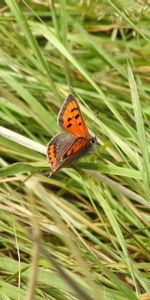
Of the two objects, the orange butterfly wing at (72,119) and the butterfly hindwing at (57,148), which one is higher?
the orange butterfly wing at (72,119)

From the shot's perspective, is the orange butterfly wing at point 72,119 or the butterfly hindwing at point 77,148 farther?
the orange butterfly wing at point 72,119

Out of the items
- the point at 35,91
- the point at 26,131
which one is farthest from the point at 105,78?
the point at 26,131

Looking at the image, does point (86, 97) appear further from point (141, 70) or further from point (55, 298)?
point (55, 298)

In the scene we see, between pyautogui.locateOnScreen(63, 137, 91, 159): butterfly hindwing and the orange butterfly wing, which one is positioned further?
the orange butterfly wing

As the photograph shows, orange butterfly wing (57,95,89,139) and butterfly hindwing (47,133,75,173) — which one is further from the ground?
orange butterfly wing (57,95,89,139)

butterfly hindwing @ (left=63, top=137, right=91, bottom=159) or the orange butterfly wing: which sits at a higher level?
the orange butterfly wing

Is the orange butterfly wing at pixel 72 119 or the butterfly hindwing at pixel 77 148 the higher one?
the orange butterfly wing at pixel 72 119
